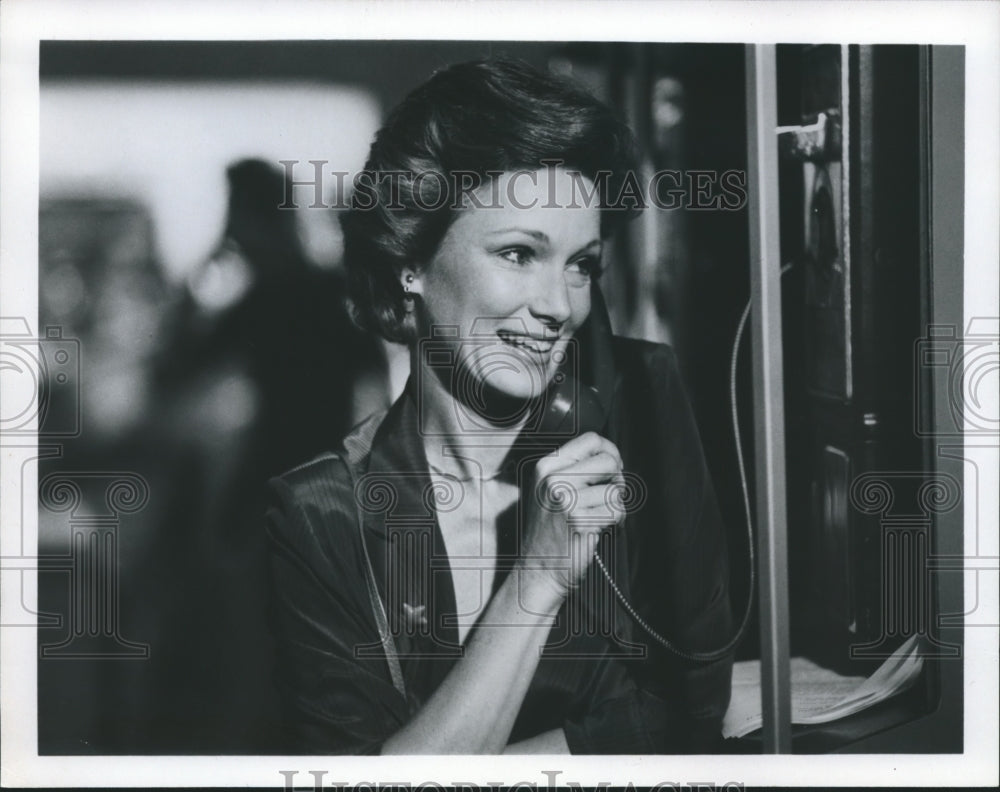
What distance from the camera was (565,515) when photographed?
2004 millimetres

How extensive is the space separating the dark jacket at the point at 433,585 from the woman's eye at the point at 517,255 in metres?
0.23

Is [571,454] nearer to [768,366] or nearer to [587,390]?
[587,390]

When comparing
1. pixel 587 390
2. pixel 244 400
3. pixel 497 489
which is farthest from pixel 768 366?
pixel 244 400

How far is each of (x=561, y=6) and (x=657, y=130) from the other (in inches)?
11.6

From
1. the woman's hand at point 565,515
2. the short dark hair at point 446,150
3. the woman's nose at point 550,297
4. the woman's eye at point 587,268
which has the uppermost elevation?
the short dark hair at point 446,150

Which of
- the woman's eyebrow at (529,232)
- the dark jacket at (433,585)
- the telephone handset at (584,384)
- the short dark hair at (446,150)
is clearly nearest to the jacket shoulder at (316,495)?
the dark jacket at (433,585)

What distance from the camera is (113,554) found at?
203 cm

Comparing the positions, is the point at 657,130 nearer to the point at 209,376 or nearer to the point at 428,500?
the point at 428,500

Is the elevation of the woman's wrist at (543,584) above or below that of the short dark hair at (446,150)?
below

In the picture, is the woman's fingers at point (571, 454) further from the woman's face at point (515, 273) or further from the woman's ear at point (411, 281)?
the woman's ear at point (411, 281)

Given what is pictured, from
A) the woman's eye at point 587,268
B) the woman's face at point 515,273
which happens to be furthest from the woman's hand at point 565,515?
the woman's eye at point 587,268

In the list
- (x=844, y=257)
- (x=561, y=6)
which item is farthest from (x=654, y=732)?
(x=561, y=6)

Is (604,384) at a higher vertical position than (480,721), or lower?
higher

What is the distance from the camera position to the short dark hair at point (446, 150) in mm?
1961
